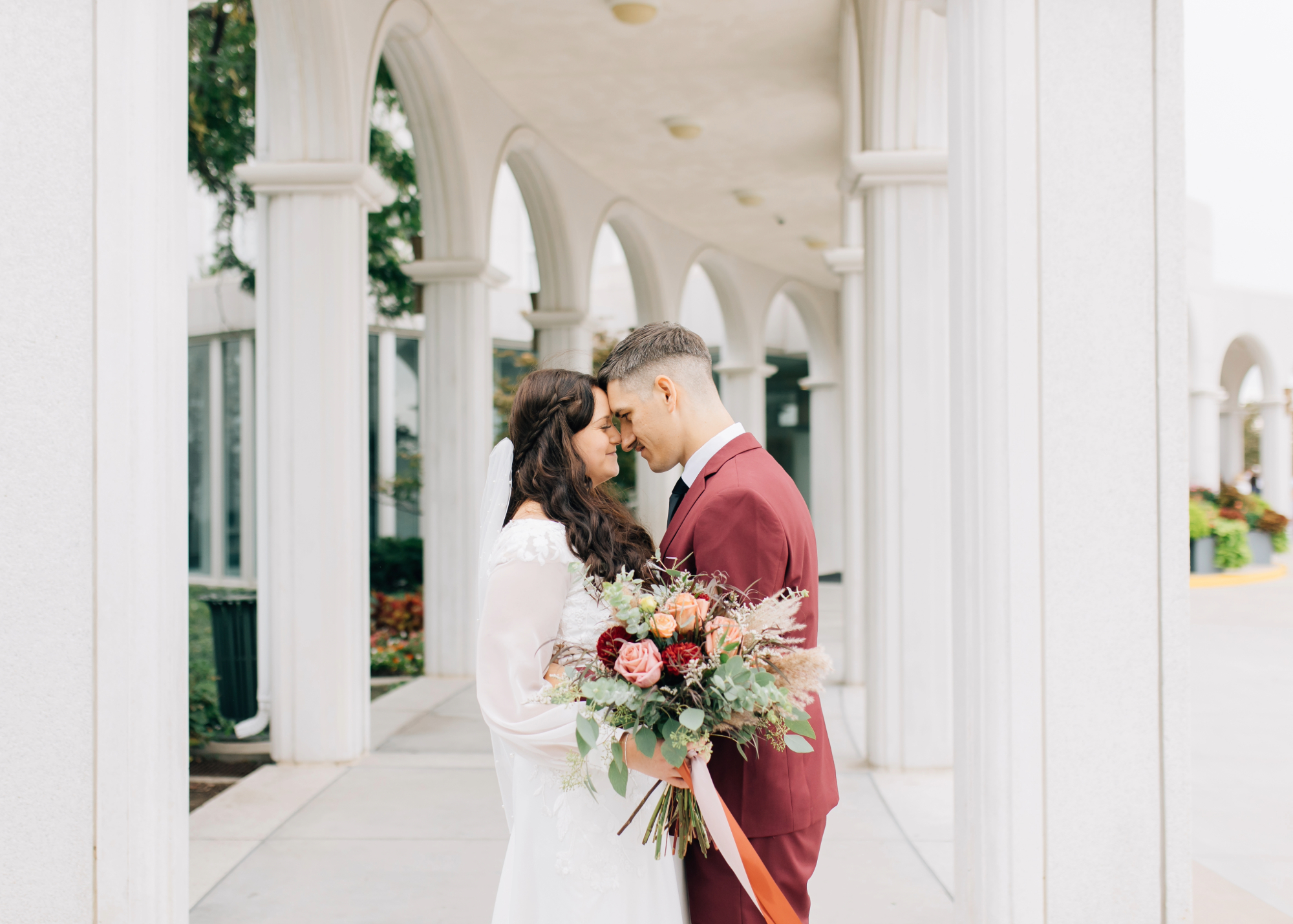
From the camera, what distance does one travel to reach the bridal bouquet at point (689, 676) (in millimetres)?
1938

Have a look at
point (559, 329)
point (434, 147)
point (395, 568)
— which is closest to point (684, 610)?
point (434, 147)

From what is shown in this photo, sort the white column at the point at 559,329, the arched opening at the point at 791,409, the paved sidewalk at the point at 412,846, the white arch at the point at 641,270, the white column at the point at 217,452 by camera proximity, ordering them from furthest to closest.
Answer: the arched opening at the point at 791,409 < the white column at the point at 217,452 < the white arch at the point at 641,270 < the white column at the point at 559,329 < the paved sidewalk at the point at 412,846

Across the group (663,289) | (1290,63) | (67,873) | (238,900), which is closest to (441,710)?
(238,900)

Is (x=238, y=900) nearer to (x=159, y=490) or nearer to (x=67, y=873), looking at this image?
(x=67, y=873)

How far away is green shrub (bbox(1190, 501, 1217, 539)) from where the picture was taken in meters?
17.0

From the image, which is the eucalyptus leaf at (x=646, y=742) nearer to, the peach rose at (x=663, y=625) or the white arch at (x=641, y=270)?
the peach rose at (x=663, y=625)

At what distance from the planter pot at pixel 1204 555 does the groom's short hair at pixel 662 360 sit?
17068 mm

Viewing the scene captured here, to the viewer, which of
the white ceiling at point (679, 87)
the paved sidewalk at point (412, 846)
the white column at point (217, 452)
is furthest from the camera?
the white column at point (217, 452)

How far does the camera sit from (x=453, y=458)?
332 inches

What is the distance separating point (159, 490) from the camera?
273cm

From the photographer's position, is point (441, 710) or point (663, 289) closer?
point (441, 710)

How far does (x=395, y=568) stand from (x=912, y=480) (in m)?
8.31

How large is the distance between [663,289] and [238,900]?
11.2 meters

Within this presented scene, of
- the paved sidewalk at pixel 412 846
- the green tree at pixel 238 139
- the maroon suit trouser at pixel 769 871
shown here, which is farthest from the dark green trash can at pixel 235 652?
the maroon suit trouser at pixel 769 871
